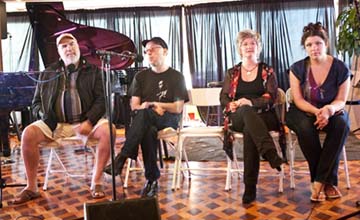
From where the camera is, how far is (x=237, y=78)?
2.64m

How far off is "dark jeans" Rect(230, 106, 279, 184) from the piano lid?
1754 mm

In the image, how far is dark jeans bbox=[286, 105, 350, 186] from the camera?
7.55 feet

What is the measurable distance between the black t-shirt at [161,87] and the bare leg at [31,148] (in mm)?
737

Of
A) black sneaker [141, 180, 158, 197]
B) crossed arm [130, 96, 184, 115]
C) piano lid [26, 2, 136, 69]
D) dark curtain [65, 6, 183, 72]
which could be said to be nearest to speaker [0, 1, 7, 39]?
piano lid [26, 2, 136, 69]

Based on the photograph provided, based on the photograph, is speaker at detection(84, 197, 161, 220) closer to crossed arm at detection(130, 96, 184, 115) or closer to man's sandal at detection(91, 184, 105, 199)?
man's sandal at detection(91, 184, 105, 199)

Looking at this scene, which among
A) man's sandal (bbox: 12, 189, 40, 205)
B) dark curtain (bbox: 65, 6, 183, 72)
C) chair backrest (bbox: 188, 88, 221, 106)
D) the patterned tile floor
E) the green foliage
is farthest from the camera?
dark curtain (bbox: 65, 6, 183, 72)

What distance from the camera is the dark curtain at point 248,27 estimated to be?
5.60 metres

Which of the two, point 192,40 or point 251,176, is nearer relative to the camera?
point 251,176

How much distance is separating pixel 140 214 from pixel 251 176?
2.98ft

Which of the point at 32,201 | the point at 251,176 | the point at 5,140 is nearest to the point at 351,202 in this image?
the point at 251,176

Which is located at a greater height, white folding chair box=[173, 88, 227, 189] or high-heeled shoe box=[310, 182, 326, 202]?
white folding chair box=[173, 88, 227, 189]

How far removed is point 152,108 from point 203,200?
0.71m

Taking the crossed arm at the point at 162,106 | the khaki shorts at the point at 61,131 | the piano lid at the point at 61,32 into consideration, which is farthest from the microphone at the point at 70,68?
the piano lid at the point at 61,32

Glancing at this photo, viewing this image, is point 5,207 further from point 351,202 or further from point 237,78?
point 351,202
